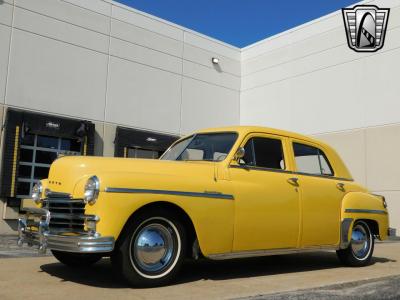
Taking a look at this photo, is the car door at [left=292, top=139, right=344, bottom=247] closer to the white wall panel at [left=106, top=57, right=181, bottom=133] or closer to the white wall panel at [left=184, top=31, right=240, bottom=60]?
the white wall panel at [left=106, top=57, right=181, bottom=133]

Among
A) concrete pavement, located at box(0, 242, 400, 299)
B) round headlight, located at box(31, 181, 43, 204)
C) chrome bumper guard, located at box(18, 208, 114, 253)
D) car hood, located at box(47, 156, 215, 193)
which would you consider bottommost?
concrete pavement, located at box(0, 242, 400, 299)

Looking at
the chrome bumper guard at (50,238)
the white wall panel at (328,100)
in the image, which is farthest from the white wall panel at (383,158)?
the chrome bumper guard at (50,238)

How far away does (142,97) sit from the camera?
17141mm

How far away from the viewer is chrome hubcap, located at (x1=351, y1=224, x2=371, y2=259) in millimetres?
7172

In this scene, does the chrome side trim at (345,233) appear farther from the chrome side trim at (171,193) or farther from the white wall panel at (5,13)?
the white wall panel at (5,13)

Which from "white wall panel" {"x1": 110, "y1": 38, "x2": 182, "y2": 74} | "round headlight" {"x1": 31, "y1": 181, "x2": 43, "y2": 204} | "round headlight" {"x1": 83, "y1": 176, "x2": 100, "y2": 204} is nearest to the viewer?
"round headlight" {"x1": 83, "y1": 176, "x2": 100, "y2": 204}

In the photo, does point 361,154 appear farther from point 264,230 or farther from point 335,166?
point 264,230

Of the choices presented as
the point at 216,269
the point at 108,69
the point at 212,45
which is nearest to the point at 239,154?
the point at 216,269

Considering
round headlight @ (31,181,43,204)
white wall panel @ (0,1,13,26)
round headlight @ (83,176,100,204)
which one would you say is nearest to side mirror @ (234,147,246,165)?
round headlight @ (83,176,100,204)

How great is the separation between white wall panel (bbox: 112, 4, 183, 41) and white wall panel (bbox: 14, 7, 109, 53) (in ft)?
3.70

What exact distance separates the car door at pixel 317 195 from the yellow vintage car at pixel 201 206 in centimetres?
1

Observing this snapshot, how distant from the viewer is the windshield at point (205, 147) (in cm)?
598

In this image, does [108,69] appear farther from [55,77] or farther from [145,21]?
[145,21]

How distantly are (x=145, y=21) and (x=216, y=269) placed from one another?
13060 mm
